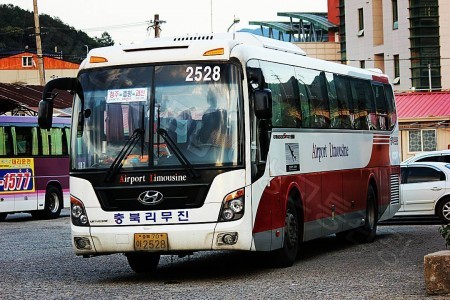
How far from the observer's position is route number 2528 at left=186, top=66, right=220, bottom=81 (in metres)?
14.8

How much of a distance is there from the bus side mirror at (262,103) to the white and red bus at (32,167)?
1699cm

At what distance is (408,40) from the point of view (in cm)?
6462

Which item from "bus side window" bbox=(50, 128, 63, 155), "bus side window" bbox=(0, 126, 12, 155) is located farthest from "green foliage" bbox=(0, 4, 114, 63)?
"bus side window" bbox=(0, 126, 12, 155)

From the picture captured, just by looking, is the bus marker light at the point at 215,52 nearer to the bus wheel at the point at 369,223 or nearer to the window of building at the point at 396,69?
the bus wheel at the point at 369,223

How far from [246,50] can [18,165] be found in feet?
59.4

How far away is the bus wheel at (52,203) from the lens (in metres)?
33.8

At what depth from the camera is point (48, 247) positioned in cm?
2147

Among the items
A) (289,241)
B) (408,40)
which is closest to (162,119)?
(289,241)

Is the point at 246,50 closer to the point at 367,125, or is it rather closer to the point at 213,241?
the point at 213,241

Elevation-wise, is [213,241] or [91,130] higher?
[91,130]

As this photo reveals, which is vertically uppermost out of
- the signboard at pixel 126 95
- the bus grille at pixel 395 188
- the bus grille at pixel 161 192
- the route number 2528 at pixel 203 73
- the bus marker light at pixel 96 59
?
the bus marker light at pixel 96 59

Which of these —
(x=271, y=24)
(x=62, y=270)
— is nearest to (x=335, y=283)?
(x=62, y=270)

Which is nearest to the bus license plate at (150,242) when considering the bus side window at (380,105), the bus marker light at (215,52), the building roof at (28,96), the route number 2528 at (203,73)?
the route number 2528 at (203,73)

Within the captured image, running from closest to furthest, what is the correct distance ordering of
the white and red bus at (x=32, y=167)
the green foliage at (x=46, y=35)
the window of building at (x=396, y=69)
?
the white and red bus at (x=32, y=167) < the window of building at (x=396, y=69) < the green foliage at (x=46, y=35)
